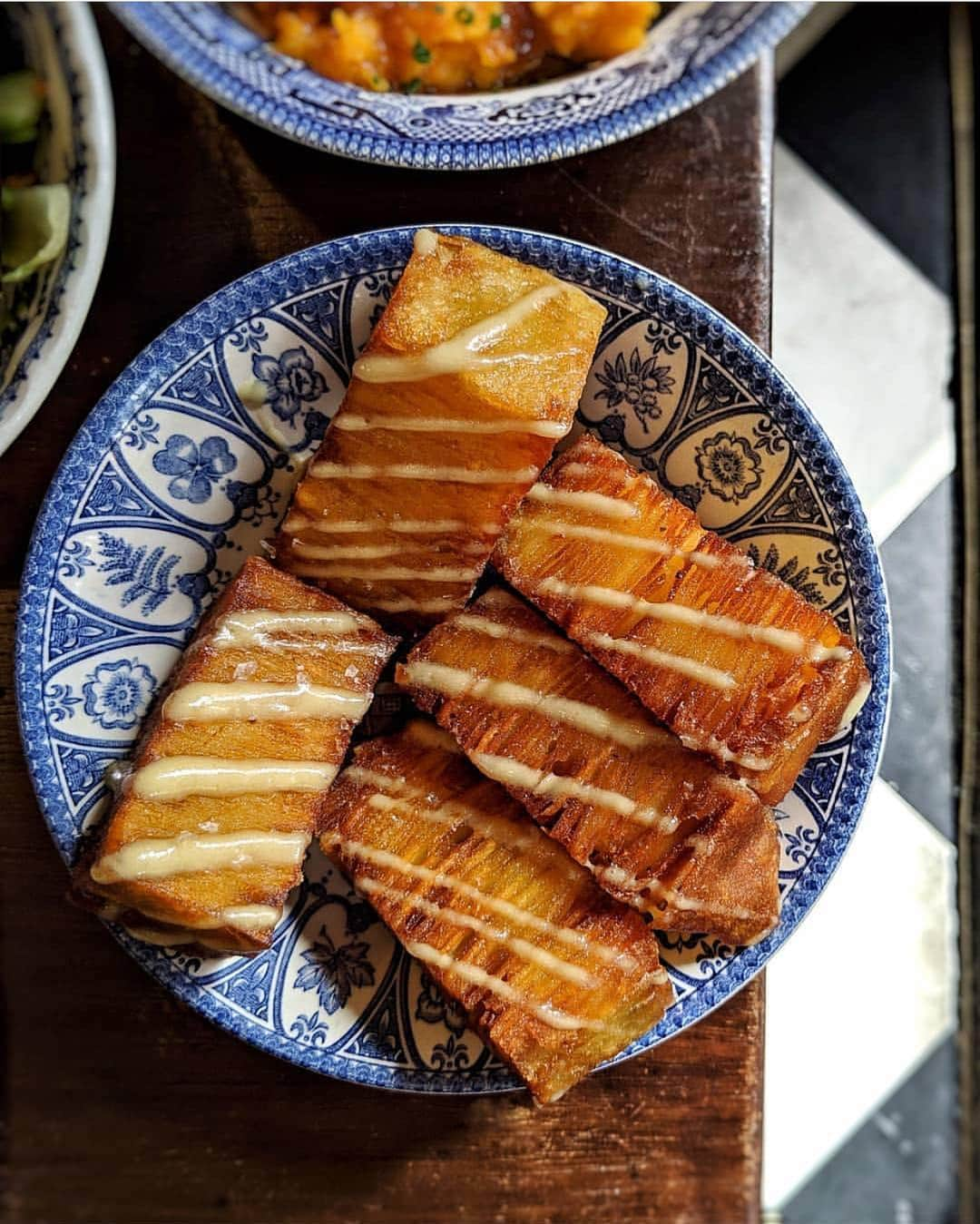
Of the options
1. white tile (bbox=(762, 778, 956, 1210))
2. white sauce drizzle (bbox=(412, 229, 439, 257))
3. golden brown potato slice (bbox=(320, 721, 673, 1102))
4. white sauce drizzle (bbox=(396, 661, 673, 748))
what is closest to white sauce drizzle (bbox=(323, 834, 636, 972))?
golden brown potato slice (bbox=(320, 721, 673, 1102))

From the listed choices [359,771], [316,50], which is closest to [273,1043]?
[359,771]

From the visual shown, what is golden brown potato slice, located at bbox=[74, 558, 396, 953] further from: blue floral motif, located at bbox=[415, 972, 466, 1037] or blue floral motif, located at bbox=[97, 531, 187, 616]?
blue floral motif, located at bbox=[415, 972, 466, 1037]

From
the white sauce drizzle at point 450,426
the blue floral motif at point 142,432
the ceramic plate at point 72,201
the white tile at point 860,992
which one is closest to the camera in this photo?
the ceramic plate at point 72,201

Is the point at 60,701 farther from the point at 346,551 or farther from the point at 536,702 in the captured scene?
the point at 536,702

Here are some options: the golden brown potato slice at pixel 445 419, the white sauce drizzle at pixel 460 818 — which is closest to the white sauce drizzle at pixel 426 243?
the golden brown potato slice at pixel 445 419

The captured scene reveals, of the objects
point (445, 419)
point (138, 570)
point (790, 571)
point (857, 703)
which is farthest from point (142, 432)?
point (857, 703)

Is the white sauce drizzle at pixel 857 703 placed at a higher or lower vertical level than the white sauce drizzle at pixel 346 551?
A: higher

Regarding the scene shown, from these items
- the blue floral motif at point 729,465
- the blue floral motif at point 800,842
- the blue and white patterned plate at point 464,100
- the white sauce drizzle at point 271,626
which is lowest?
the white sauce drizzle at point 271,626

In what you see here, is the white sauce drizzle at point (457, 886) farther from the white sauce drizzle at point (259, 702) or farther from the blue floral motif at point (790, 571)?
the blue floral motif at point (790, 571)
